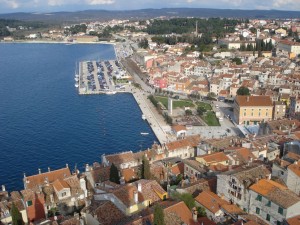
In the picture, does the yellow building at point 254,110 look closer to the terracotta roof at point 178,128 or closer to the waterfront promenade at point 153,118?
the terracotta roof at point 178,128

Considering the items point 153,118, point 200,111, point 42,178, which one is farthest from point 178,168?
point 200,111

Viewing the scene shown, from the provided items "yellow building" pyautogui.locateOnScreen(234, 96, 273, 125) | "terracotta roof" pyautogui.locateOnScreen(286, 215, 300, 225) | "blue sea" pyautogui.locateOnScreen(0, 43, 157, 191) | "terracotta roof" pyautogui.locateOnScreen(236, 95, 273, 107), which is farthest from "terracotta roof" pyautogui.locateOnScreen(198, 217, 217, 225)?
"terracotta roof" pyautogui.locateOnScreen(236, 95, 273, 107)

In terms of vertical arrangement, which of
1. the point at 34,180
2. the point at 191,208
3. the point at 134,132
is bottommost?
the point at 134,132

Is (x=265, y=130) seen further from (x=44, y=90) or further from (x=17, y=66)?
(x=17, y=66)

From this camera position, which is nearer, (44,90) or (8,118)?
(8,118)

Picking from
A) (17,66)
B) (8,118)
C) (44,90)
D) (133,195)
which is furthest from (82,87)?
(133,195)

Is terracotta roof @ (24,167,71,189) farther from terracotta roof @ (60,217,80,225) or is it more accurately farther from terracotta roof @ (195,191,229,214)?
terracotta roof @ (195,191,229,214)
